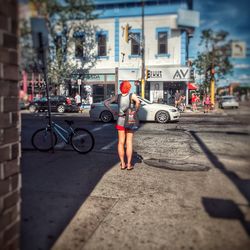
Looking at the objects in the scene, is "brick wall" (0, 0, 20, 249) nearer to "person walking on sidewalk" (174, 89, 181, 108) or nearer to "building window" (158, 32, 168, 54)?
"building window" (158, 32, 168, 54)

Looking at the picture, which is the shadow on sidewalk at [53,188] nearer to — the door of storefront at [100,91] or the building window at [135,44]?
the door of storefront at [100,91]

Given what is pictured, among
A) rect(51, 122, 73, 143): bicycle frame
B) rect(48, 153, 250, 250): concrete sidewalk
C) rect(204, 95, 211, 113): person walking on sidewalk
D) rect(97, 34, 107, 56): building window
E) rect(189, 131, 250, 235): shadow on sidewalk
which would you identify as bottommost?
rect(48, 153, 250, 250): concrete sidewalk

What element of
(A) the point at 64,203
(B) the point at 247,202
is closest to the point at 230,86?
(B) the point at 247,202

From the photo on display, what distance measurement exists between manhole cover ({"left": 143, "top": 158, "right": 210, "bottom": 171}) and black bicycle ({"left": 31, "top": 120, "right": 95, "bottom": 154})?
164 centimetres

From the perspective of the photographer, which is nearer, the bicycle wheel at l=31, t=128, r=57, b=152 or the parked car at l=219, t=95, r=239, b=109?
the parked car at l=219, t=95, r=239, b=109

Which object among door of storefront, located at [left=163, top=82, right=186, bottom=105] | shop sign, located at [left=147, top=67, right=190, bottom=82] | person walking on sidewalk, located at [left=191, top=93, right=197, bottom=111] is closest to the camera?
shop sign, located at [left=147, top=67, right=190, bottom=82]

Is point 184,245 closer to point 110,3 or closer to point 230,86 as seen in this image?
point 230,86

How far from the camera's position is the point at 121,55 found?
11.4 ft

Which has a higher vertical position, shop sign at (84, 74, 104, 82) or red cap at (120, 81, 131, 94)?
shop sign at (84, 74, 104, 82)

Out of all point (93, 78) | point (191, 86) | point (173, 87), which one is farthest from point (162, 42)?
point (191, 86)

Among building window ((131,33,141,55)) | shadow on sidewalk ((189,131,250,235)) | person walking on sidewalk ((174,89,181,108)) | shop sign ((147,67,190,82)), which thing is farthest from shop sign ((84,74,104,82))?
shadow on sidewalk ((189,131,250,235))

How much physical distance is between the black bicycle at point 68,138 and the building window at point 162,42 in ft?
13.5

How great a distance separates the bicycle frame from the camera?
25.5 ft

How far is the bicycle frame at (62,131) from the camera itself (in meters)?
7.78
